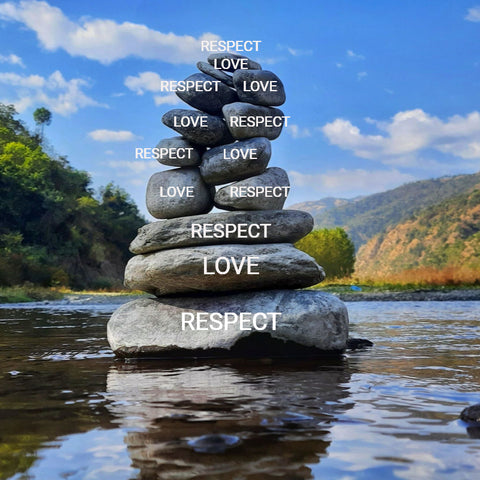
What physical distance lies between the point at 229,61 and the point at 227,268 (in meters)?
4.17

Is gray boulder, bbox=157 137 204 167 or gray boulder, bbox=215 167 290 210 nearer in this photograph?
gray boulder, bbox=215 167 290 210

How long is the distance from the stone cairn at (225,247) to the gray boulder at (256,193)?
17 mm

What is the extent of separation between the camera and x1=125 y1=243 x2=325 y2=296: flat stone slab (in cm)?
918

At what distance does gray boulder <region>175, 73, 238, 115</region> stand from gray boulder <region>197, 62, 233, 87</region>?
80mm

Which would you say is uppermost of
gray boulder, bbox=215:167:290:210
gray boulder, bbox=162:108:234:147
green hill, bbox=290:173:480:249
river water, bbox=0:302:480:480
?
green hill, bbox=290:173:480:249

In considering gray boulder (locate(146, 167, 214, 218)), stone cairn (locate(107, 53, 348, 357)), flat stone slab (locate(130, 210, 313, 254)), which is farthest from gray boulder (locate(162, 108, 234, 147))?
flat stone slab (locate(130, 210, 313, 254))

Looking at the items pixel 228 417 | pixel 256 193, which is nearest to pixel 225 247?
pixel 256 193

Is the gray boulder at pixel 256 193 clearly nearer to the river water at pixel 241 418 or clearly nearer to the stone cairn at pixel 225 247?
the stone cairn at pixel 225 247

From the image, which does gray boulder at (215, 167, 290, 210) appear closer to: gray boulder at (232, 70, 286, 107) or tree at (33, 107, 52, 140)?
gray boulder at (232, 70, 286, 107)

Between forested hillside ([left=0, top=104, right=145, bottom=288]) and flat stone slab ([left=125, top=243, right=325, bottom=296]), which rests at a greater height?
forested hillside ([left=0, top=104, right=145, bottom=288])

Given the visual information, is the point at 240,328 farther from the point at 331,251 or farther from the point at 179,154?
the point at 331,251

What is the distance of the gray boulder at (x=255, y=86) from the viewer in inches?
416

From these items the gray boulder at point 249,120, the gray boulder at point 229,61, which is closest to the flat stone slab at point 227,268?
the gray boulder at point 249,120

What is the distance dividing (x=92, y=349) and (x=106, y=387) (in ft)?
13.7
